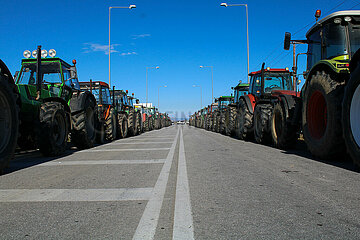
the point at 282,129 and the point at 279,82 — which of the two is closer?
the point at 282,129

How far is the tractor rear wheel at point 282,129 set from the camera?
9.05 meters

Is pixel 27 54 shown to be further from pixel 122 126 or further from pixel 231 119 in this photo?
pixel 231 119

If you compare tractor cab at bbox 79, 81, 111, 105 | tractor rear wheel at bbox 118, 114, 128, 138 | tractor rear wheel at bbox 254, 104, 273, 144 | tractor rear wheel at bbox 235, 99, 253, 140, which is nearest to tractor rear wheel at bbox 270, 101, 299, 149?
tractor rear wheel at bbox 254, 104, 273, 144

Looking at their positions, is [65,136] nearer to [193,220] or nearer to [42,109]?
[42,109]

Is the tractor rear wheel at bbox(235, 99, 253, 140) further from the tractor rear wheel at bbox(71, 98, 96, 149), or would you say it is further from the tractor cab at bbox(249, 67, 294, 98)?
the tractor rear wheel at bbox(71, 98, 96, 149)

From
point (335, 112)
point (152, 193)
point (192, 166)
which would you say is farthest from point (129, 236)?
point (335, 112)

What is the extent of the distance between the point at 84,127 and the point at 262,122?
20.2 feet

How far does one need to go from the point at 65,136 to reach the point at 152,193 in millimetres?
5613

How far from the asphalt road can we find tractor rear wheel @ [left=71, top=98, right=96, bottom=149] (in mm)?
3833

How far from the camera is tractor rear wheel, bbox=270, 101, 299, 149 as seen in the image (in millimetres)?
9055

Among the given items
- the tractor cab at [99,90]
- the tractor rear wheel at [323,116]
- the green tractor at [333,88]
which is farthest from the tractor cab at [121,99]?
the tractor rear wheel at [323,116]

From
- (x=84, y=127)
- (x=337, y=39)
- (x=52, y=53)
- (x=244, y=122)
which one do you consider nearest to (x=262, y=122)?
(x=244, y=122)

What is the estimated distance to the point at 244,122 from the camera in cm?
1373

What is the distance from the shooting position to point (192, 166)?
6.48m
